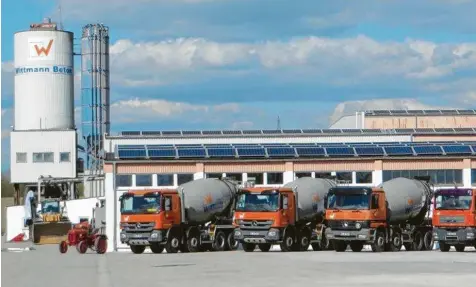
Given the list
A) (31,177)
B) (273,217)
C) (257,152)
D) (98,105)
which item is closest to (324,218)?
(273,217)

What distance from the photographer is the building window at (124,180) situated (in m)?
58.6

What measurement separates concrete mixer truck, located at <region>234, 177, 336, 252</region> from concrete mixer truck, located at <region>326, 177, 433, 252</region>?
179 centimetres

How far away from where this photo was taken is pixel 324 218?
4681cm

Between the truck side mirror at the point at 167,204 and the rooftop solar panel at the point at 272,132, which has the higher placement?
the rooftop solar panel at the point at 272,132

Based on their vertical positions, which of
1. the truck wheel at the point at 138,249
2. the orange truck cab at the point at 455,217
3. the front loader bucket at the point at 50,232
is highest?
the orange truck cab at the point at 455,217

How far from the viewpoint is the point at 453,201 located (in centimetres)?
4488

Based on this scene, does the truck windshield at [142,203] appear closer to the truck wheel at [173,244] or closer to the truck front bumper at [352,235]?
the truck wheel at [173,244]

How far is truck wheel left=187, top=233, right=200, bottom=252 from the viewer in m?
47.5

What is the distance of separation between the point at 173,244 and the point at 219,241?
Answer: 93.2 inches

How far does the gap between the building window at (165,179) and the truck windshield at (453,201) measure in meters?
18.8

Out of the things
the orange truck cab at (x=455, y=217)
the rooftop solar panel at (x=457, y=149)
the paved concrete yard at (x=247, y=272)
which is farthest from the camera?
the rooftop solar panel at (x=457, y=149)

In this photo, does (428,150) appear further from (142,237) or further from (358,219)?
(142,237)

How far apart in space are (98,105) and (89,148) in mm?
4546

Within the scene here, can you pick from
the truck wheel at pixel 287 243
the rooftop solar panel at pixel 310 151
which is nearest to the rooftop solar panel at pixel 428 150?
the rooftop solar panel at pixel 310 151
